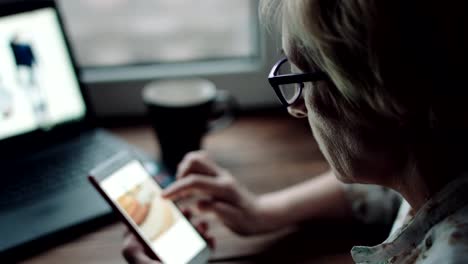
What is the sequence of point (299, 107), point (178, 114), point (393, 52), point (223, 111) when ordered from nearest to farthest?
point (393, 52)
point (299, 107)
point (178, 114)
point (223, 111)

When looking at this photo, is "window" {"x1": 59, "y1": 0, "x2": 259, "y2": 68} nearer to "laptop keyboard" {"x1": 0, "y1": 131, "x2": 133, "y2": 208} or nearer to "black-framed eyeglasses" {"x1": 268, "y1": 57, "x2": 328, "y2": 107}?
"laptop keyboard" {"x1": 0, "y1": 131, "x2": 133, "y2": 208}

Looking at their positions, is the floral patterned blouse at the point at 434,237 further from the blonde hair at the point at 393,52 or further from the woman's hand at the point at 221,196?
the woman's hand at the point at 221,196

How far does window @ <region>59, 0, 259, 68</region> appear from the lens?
108 centimetres

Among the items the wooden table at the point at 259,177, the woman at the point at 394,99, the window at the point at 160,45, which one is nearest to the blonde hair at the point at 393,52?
the woman at the point at 394,99

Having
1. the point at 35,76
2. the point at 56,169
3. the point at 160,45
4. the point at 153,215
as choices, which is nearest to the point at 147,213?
the point at 153,215

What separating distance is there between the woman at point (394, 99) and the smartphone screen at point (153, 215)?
0.82 feet

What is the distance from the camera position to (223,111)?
3.55ft

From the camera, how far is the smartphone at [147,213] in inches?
28.0

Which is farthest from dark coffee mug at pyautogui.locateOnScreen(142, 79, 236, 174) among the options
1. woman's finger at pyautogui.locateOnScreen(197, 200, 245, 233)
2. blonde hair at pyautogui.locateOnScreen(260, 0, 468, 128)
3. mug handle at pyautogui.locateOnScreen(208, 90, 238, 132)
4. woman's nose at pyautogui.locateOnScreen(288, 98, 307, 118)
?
blonde hair at pyautogui.locateOnScreen(260, 0, 468, 128)

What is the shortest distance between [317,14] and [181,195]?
0.43 m

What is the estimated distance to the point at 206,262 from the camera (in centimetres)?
73

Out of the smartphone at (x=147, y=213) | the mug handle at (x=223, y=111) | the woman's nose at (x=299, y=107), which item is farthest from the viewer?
the mug handle at (x=223, y=111)

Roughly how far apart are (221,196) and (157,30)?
0.45m

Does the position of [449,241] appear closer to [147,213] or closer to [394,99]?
[394,99]
